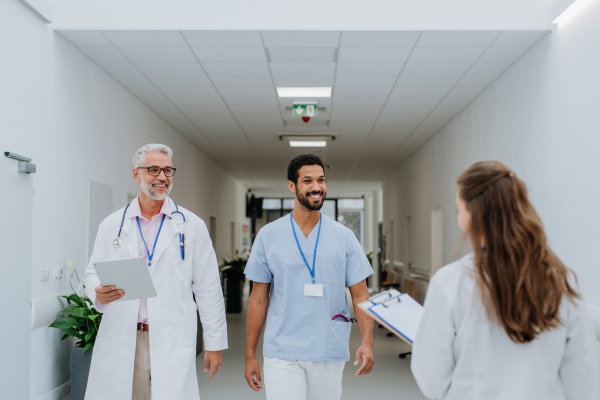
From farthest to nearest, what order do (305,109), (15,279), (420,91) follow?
(305,109)
(420,91)
(15,279)

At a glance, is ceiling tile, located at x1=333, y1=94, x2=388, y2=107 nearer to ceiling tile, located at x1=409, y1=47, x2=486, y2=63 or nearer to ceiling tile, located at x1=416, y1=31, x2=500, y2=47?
ceiling tile, located at x1=409, y1=47, x2=486, y2=63

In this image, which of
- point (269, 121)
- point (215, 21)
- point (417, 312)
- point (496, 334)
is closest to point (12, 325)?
point (215, 21)

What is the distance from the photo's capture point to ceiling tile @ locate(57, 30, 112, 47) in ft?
13.7

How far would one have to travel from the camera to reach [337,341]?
2.39 m

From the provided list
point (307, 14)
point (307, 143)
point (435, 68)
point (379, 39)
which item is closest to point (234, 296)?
point (307, 143)

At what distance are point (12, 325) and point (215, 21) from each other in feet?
8.26

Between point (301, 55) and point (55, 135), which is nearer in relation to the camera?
point (55, 135)

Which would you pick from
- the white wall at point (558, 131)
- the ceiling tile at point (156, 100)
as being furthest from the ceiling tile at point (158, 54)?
the white wall at point (558, 131)

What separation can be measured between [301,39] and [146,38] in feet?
3.99

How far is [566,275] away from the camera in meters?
1.29

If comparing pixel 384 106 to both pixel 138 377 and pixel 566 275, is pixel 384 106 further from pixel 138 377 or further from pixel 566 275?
pixel 566 275

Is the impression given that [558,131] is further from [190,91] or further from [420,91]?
[190,91]

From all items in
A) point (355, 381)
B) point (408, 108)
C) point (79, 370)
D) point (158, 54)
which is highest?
point (158, 54)

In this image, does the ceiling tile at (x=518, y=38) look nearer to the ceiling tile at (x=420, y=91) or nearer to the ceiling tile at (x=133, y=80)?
the ceiling tile at (x=420, y=91)
